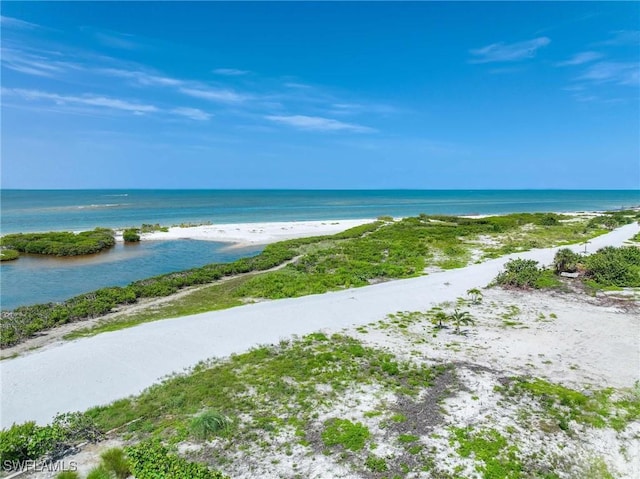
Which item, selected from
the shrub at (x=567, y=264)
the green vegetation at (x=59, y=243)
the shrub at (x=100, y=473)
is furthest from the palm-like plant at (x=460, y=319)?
the green vegetation at (x=59, y=243)

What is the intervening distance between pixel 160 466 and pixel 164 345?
8088 millimetres

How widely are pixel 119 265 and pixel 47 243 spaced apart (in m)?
12.2

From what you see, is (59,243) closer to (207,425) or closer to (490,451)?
(207,425)

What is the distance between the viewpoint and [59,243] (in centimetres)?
4056

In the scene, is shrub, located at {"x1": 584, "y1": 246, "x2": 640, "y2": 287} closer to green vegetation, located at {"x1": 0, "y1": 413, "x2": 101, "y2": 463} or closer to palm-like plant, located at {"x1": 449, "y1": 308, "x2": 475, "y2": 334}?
palm-like plant, located at {"x1": 449, "y1": 308, "x2": 475, "y2": 334}

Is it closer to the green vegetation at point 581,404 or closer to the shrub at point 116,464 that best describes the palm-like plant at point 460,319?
the green vegetation at point 581,404

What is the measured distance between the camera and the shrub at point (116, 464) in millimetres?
8039

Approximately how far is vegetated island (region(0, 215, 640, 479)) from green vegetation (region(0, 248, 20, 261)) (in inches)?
1316

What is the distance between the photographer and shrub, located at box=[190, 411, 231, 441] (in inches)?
371

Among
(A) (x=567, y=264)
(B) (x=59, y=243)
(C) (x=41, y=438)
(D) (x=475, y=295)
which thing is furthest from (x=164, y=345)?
(B) (x=59, y=243)

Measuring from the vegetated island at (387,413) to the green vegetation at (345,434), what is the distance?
36 mm

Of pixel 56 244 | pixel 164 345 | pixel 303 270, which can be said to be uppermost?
pixel 56 244

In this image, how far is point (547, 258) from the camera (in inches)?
1230

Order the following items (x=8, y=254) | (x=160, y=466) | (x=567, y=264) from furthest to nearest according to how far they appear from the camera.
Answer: (x=8, y=254) < (x=567, y=264) < (x=160, y=466)
